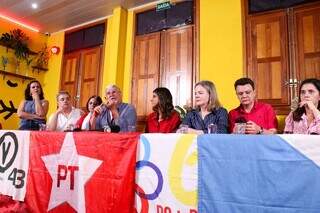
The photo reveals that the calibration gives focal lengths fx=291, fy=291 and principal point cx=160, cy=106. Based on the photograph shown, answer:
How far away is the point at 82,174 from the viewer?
68.0 inches

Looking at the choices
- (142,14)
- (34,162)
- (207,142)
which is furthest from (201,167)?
(142,14)

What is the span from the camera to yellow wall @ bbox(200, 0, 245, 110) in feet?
11.0

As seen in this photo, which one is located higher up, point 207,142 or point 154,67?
point 154,67

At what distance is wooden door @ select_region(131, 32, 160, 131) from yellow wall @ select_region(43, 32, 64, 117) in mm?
1645

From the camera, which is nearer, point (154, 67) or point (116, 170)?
point (116, 170)

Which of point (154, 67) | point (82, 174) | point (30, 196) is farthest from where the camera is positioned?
point (154, 67)

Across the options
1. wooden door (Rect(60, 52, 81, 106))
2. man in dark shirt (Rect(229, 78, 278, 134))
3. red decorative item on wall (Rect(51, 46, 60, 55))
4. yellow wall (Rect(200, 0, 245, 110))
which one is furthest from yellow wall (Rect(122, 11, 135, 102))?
man in dark shirt (Rect(229, 78, 278, 134))

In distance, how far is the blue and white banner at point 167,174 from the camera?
1413 millimetres

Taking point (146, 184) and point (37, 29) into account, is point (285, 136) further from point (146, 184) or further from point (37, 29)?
point (37, 29)

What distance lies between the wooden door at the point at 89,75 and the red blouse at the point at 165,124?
2.01 metres

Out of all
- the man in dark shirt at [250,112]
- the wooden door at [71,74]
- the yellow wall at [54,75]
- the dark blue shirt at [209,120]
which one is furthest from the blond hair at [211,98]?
the yellow wall at [54,75]

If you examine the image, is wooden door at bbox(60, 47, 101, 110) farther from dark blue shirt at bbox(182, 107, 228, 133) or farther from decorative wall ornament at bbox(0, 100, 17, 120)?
dark blue shirt at bbox(182, 107, 228, 133)

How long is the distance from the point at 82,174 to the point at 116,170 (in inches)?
9.9

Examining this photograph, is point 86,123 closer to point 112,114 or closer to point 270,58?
point 112,114
